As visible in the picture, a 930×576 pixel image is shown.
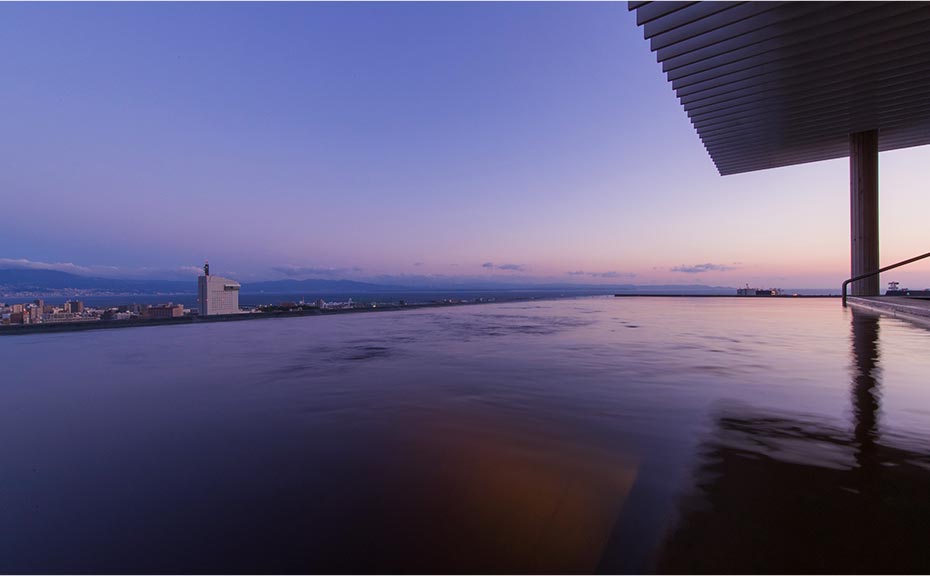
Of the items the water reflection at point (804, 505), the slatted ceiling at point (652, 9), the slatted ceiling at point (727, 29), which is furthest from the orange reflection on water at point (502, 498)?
the slatted ceiling at point (727, 29)

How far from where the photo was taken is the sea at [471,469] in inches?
→ 49.4

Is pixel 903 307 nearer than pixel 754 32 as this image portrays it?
No

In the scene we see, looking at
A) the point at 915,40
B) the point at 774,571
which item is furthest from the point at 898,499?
the point at 915,40

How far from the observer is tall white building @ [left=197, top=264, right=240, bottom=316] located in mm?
10891

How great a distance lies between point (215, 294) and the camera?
1142 cm

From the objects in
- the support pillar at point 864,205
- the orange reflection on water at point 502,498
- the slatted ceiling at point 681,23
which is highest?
the slatted ceiling at point 681,23

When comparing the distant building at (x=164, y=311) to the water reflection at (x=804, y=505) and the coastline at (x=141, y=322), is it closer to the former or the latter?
the coastline at (x=141, y=322)

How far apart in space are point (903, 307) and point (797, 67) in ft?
20.6

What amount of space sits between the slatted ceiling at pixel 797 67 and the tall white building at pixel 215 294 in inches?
517

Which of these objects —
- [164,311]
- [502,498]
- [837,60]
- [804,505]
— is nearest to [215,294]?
[164,311]

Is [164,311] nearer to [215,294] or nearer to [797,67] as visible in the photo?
[215,294]

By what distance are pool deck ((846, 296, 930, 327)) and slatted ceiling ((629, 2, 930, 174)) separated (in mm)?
5617

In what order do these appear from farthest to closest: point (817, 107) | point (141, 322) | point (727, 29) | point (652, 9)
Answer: point (817, 107) < point (141, 322) < point (727, 29) < point (652, 9)

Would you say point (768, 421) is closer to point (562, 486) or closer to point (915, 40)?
point (562, 486)
